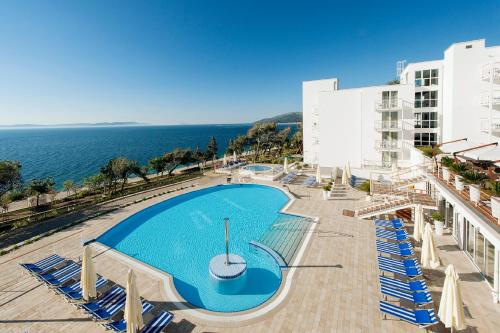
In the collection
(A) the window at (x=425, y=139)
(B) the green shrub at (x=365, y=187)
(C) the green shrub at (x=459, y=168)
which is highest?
(A) the window at (x=425, y=139)

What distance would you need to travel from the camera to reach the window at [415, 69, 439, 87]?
81.1ft

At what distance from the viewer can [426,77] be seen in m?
25.1

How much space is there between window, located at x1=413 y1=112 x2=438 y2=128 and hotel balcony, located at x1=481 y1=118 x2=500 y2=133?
4.23 meters

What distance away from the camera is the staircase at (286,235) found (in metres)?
12.7

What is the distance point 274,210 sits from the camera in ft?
63.3

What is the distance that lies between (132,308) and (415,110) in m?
28.8

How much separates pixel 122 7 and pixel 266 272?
25.7 m

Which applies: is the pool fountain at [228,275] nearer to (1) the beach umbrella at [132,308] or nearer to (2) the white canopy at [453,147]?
(1) the beach umbrella at [132,308]

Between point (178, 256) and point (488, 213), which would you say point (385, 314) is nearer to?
point (488, 213)

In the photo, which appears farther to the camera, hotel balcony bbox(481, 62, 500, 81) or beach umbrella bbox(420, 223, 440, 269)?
hotel balcony bbox(481, 62, 500, 81)

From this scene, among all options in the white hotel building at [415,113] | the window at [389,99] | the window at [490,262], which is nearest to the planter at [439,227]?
the white hotel building at [415,113]

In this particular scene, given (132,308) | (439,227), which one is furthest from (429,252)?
(132,308)

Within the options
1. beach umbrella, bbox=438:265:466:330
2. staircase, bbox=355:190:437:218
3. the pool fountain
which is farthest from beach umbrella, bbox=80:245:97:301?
staircase, bbox=355:190:437:218

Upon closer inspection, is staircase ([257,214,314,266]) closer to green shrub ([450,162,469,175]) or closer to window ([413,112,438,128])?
green shrub ([450,162,469,175])
